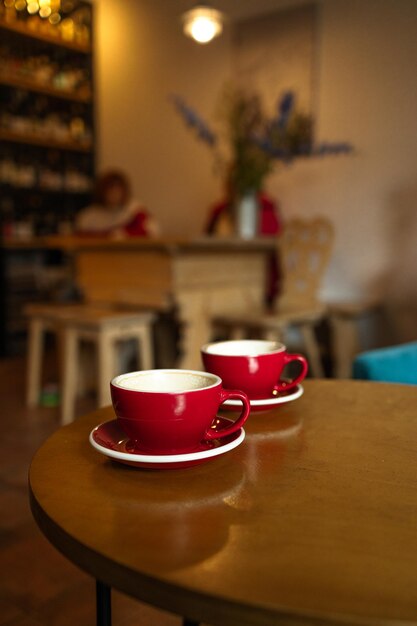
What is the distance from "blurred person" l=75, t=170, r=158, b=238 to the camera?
4.27 m

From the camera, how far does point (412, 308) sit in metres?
3.55

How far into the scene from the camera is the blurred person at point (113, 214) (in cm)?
427

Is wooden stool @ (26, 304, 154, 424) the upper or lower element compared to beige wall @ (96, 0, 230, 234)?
lower

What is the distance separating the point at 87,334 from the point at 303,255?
4.30ft

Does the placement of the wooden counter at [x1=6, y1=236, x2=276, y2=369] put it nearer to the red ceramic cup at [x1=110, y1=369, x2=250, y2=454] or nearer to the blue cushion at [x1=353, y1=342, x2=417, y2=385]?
the blue cushion at [x1=353, y1=342, x2=417, y2=385]

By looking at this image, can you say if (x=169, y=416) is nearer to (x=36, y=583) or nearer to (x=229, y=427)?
(x=229, y=427)

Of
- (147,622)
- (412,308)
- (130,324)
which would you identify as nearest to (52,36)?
(130,324)

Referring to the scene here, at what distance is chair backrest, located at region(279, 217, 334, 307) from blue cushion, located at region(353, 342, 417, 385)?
211 centimetres

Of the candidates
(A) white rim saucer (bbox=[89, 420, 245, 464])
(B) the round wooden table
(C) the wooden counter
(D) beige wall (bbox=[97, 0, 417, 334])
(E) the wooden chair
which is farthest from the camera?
(D) beige wall (bbox=[97, 0, 417, 334])

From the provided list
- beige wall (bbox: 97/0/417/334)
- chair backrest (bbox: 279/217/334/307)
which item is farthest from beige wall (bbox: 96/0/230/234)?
chair backrest (bbox: 279/217/334/307)

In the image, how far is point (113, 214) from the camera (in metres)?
4.39

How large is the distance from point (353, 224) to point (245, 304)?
925 millimetres

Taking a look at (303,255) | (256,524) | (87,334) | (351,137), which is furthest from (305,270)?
(256,524)

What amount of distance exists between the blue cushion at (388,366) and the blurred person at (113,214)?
3.18 metres
